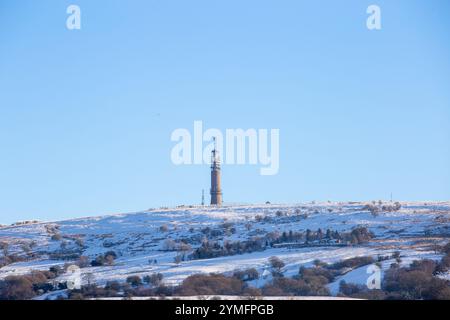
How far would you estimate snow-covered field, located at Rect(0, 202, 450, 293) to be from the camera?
33.7 metres

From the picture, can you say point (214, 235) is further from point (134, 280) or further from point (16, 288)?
point (16, 288)

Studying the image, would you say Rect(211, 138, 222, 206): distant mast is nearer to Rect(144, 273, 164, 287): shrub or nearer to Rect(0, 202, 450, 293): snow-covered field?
Rect(0, 202, 450, 293): snow-covered field

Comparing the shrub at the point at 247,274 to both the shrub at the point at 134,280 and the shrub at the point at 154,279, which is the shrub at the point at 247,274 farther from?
the shrub at the point at 134,280

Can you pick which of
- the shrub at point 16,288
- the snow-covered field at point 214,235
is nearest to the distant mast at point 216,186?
the snow-covered field at point 214,235

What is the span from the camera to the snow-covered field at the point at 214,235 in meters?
33.7

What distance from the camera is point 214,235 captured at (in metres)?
42.8

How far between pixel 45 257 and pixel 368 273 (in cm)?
1734

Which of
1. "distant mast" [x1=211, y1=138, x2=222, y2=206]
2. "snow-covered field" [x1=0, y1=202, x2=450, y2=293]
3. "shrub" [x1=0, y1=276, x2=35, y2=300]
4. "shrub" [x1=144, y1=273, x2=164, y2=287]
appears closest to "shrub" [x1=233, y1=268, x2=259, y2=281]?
"snow-covered field" [x1=0, y1=202, x2=450, y2=293]

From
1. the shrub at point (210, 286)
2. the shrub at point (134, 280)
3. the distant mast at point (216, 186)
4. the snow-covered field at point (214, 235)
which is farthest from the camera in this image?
the distant mast at point (216, 186)

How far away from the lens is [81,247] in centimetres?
4272

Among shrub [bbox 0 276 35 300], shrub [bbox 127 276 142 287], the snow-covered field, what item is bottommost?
shrub [bbox 0 276 35 300]

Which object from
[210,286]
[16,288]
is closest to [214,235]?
[16,288]
